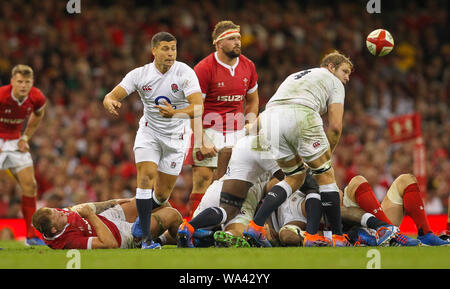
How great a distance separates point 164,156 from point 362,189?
81.8 inches

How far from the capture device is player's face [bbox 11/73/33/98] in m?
9.14

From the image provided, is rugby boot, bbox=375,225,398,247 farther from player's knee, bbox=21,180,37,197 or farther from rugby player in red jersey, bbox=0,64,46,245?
player's knee, bbox=21,180,37,197

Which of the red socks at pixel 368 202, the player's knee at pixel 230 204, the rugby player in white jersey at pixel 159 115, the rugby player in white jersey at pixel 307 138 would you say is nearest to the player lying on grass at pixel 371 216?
the red socks at pixel 368 202

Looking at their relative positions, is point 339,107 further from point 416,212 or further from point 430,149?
point 430,149

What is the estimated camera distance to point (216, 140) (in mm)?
8734

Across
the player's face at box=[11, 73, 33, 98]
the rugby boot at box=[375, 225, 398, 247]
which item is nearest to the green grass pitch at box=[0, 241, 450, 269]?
the rugby boot at box=[375, 225, 398, 247]

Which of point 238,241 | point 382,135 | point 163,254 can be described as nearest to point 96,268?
point 163,254

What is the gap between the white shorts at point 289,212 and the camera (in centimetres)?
720

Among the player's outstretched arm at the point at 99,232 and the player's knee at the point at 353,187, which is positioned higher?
the player's knee at the point at 353,187

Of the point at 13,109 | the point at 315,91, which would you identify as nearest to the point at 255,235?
the point at 315,91

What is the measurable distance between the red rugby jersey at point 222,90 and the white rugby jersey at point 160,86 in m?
1.26

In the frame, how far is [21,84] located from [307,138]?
165 inches

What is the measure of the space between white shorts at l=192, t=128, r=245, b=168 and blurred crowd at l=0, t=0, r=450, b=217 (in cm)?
397

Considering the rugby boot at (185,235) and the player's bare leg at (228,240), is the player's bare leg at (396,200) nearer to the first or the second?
the player's bare leg at (228,240)
